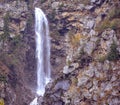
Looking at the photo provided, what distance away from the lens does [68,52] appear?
7919cm

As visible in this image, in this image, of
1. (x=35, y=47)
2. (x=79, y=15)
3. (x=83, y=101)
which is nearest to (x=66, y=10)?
(x=79, y=15)

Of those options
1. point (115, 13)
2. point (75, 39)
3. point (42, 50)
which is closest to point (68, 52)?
point (75, 39)

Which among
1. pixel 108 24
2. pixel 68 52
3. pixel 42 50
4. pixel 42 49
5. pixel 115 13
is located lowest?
pixel 68 52

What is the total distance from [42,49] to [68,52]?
630 centimetres

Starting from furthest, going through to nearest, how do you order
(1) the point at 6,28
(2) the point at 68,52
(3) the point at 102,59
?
(2) the point at 68,52 → (1) the point at 6,28 → (3) the point at 102,59

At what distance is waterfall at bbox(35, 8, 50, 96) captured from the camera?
7869 centimetres

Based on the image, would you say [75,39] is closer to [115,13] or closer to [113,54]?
[115,13]

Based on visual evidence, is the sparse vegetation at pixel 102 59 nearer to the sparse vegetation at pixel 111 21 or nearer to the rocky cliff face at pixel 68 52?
the rocky cliff face at pixel 68 52

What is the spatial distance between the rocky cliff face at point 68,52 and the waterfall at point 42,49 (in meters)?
1.00

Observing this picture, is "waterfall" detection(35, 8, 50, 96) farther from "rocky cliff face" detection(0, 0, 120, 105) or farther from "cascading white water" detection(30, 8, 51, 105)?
"rocky cliff face" detection(0, 0, 120, 105)

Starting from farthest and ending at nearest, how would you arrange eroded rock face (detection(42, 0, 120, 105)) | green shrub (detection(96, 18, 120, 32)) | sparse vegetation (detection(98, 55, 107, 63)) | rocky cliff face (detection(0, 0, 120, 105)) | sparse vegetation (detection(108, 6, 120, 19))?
sparse vegetation (detection(108, 6, 120, 19))
green shrub (detection(96, 18, 120, 32))
sparse vegetation (detection(98, 55, 107, 63))
rocky cliff face (detection(0, 0, 120, 105))
eroded rock face (detection(42, 0, 120, 105))

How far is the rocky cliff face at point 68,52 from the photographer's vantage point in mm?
57969

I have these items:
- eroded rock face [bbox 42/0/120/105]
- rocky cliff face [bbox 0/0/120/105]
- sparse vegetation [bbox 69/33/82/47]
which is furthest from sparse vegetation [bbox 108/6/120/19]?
sparse vegetation [bbox 69/33/82/47]

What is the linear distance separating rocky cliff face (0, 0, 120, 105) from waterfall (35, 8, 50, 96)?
3.27ft
